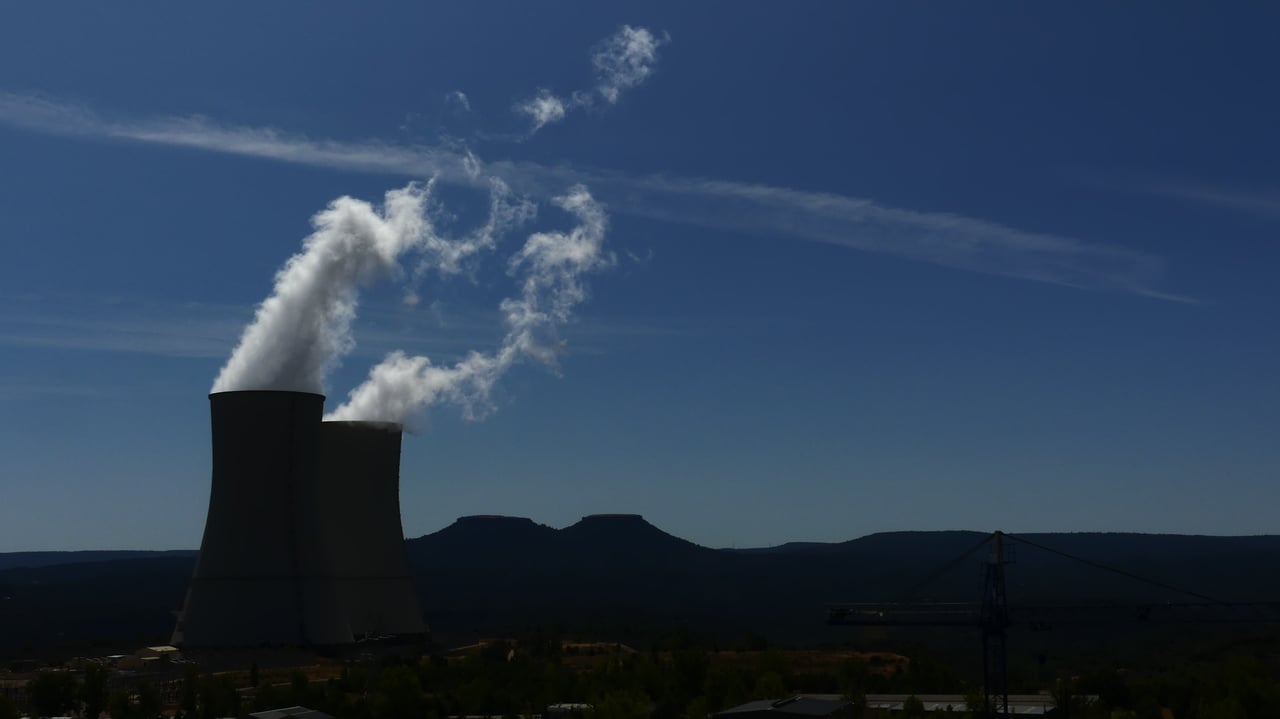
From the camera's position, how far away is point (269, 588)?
5734 cm

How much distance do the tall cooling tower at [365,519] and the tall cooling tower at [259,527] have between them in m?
1.39

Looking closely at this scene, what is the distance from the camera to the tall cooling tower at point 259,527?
56625mm

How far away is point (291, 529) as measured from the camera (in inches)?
2281

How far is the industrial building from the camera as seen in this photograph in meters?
56.8

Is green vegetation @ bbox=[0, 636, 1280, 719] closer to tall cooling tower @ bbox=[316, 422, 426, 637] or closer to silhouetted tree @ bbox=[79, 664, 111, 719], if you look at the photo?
silhouetted tree @ bbox=[79, 664, 111, 719]

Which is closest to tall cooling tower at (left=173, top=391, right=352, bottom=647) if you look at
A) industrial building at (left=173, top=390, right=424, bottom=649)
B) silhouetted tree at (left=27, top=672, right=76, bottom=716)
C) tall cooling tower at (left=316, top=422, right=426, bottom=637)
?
industrial building at (left=173, top=390, right=424, bottom=649)

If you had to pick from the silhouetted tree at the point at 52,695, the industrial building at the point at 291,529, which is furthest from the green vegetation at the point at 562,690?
the industrial building at the point at 291,529

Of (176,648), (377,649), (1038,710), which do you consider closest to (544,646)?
(377,649)

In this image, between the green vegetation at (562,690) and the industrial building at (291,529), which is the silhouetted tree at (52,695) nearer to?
the green vegetation at (562,690)

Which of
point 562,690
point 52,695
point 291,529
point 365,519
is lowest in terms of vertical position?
point 52,695

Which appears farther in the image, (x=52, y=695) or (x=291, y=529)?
(x=291, y=529)

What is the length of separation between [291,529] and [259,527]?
1.40 meters

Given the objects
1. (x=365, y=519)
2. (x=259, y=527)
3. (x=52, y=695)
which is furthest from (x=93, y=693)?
(x=365, y=519)

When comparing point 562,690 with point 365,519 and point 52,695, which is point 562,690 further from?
→ point 52,695
